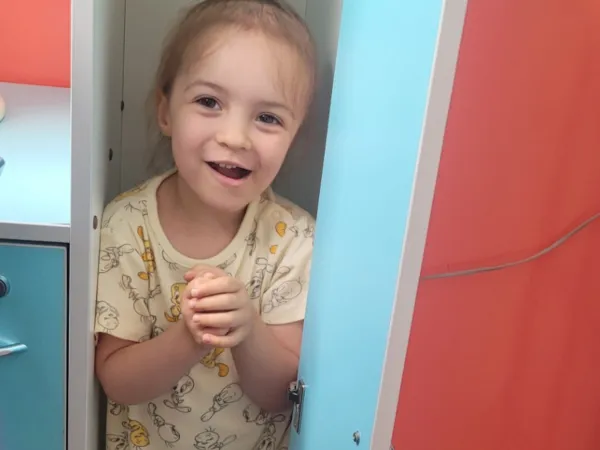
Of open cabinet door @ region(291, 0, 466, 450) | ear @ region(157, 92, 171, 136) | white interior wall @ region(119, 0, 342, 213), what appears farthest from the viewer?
white interior wall @ region(119, 0, 342, 213)

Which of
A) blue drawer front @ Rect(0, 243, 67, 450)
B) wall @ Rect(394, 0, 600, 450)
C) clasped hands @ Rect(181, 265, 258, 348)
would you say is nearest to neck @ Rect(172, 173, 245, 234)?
clasped hands @ Rect(181, 265, 258, 348)

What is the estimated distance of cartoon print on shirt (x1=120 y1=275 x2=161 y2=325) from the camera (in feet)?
2.64

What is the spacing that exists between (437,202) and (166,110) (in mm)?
456

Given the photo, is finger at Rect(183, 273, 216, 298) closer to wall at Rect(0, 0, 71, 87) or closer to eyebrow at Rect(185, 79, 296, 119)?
eyebrow at Rect(185, 79, 296, 119)

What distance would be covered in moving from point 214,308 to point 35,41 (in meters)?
0.65

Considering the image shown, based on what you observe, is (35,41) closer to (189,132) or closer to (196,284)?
(189,132)

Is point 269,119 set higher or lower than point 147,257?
higher

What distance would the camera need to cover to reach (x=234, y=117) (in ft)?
2.58

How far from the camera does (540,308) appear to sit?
124 centimetres

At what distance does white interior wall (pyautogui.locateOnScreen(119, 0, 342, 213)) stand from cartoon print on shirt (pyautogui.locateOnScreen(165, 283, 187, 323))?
0.23 meters

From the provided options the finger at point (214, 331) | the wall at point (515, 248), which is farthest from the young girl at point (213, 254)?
the wall at point (515, 248)

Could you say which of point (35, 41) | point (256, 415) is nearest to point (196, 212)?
point (256, 415)

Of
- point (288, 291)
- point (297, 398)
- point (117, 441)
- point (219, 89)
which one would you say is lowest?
point (117, 441)

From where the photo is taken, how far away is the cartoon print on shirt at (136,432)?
0.89 metres
